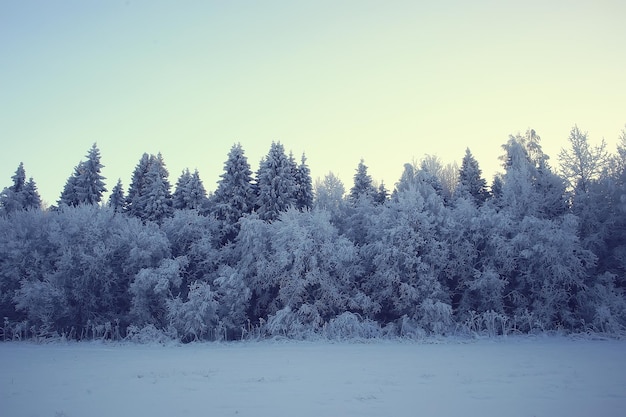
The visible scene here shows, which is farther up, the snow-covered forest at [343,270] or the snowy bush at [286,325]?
the snow-covered forest at [343,270]

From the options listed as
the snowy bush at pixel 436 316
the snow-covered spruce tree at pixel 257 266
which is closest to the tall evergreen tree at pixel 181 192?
the snow-covered spruce tree at pixel 257 266

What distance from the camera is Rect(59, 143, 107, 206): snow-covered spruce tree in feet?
121

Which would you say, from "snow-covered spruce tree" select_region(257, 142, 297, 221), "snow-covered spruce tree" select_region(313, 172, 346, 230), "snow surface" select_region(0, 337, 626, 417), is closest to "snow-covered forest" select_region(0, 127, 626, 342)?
"snow-covered spruce tree" select_region(313, 172, 346, 230)

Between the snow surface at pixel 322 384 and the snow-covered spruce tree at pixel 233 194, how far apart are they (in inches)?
583

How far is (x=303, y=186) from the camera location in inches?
1296

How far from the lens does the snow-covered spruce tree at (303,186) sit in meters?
32.4

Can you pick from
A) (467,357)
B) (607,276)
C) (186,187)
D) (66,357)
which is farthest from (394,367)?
(186,187)

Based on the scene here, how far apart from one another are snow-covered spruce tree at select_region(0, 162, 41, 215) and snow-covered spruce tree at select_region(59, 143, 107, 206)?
3202 millimetres

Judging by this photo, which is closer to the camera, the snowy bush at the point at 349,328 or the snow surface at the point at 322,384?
the snow surface at the point at 322,384

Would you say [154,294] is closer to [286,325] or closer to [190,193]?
[286,325]

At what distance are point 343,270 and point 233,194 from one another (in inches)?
453

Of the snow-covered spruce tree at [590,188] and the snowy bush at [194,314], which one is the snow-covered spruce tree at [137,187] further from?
the snow-covered spruce tree at [590,188]

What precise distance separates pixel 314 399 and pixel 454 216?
19356 millimetres

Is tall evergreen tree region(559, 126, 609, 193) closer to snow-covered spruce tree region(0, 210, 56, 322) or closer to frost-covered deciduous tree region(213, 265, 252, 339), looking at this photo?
frost-covered deciduous tree region(213, 265, 252, 339)
